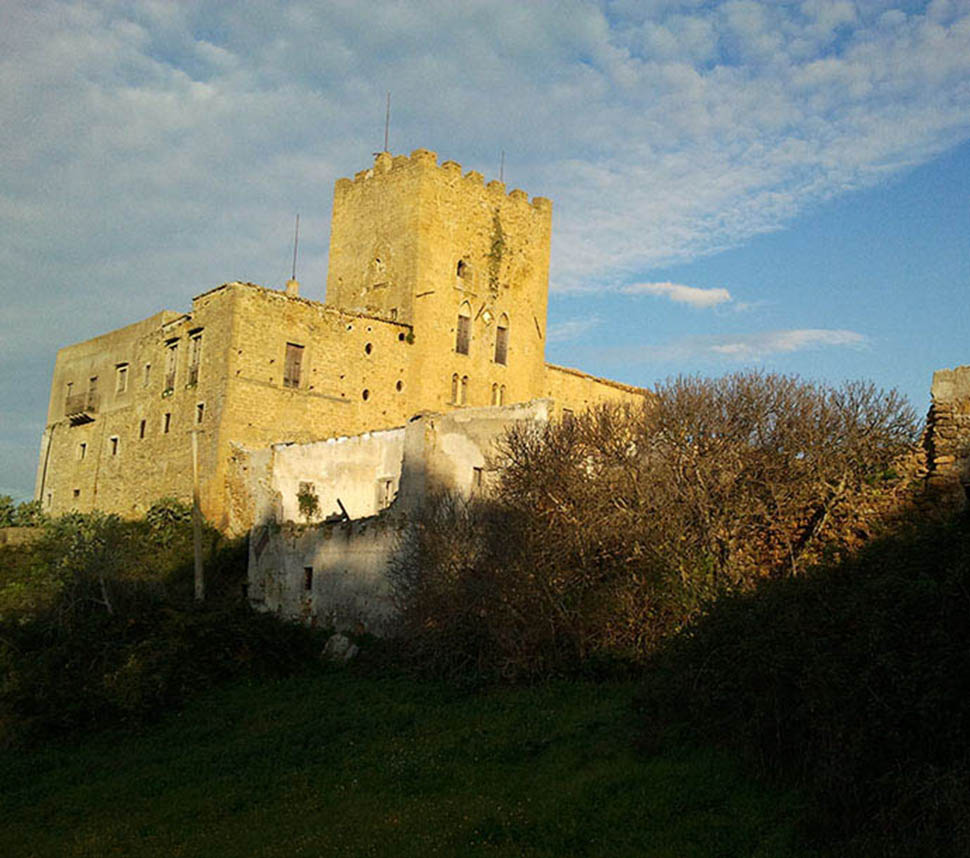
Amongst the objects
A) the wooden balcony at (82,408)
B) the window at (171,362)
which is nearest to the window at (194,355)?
the window at (171,362)

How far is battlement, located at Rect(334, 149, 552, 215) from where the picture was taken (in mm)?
34625

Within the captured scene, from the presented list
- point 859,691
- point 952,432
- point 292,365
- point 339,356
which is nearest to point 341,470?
point 292,365

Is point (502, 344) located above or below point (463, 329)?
below

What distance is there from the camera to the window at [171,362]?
3297 cm

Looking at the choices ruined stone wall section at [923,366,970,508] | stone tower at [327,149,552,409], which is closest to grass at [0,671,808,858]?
ruined stone wall section at [923,366,970,508]

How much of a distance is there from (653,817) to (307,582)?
641 inches

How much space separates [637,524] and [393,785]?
604 cm

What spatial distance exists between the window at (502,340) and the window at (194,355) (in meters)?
10.7

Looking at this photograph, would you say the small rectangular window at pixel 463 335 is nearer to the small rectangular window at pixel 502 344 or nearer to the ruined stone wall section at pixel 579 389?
the small rectangular window at pixel 502 344

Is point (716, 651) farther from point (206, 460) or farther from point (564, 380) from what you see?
point (564, 380)

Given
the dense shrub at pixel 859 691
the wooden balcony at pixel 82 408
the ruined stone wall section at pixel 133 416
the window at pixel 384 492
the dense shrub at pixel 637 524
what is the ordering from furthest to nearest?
the wooden balcony at pixel 82 408, the ruined stone wall section at pixel 133 416, the window at pixel 384 492, the dense shrub at pixel 637 524, the dense shrub at pixel 859 691

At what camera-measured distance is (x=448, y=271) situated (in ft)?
113

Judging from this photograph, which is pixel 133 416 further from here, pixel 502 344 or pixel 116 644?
pixel 116 644

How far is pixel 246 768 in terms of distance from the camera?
13180mm
